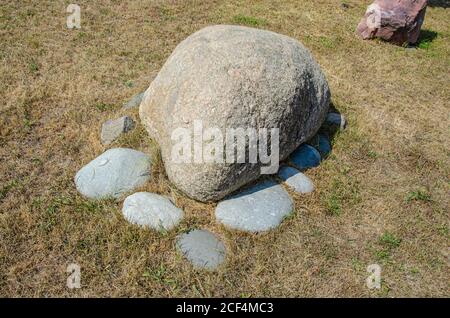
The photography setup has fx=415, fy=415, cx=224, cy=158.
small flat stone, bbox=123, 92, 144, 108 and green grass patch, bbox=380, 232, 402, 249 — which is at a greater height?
small flat stone, bbox=123, 92, 144, 108

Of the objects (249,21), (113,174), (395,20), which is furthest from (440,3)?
(113,174)

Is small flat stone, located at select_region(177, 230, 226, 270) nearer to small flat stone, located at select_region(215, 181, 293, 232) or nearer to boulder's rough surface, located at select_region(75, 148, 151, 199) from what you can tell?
small flat stone, located at select_region(215, 181, 293, 232)

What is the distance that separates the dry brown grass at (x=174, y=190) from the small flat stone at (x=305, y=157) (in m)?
0.16

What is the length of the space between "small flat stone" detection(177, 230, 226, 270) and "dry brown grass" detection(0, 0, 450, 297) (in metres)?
0.09

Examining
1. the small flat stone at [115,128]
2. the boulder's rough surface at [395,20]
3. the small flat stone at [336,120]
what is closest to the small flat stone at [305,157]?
the small flat stone at [336,120]

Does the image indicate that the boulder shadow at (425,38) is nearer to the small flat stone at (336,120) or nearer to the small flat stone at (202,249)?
the small flat stone at (336,120)

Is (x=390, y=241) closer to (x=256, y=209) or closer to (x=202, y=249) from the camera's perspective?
(x=256, y=209)

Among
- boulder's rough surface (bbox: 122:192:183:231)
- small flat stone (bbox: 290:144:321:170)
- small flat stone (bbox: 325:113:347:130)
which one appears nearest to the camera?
boulder's rough surface (bbox: 122:192:183:231)

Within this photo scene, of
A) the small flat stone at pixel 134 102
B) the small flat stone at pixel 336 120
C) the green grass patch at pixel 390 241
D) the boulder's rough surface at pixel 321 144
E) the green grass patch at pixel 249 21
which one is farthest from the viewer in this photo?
the green grass patch at pixel 249 21

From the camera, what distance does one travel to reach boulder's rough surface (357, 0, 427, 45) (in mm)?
9469

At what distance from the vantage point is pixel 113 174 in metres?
5.03

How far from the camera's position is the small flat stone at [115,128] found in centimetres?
577

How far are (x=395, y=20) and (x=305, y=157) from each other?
5.66m

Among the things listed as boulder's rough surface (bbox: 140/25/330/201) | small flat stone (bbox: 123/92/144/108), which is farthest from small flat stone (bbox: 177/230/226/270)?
small flat stone (bbox: 123/92/144/108)
